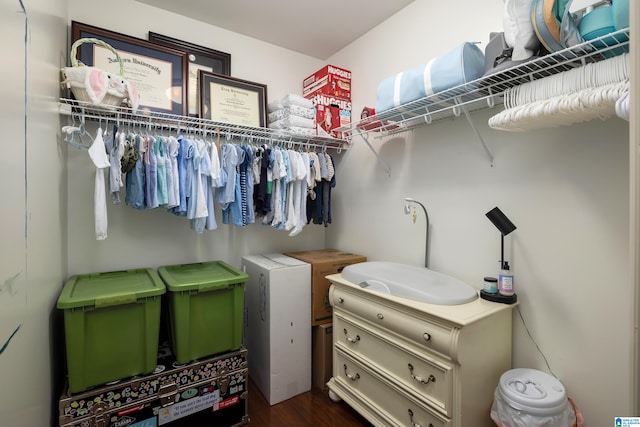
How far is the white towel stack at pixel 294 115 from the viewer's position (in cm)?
223

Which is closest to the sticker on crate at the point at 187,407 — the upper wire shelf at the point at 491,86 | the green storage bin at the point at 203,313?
the green storage bin at the point at 203,313

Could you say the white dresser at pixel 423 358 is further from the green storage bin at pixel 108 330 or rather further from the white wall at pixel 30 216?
the white wall at pixel 30 216

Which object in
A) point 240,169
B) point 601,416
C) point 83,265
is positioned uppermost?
point 240,169

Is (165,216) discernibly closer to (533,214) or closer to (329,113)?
(329,113)

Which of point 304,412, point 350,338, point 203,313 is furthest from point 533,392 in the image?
point 203,313

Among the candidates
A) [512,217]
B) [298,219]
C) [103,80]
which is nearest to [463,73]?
[512,217]

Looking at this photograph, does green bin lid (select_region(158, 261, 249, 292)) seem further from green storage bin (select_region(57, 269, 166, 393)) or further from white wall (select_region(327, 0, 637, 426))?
white wall (select_region(327, 0, 637, 426))

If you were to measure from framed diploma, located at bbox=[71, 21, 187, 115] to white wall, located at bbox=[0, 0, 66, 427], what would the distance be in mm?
294

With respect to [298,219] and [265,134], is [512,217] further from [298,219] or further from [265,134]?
[265,134]

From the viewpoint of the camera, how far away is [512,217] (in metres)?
1.53

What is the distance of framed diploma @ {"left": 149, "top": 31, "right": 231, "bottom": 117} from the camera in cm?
211

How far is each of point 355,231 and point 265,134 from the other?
106 centimetres

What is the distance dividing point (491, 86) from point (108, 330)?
213cm

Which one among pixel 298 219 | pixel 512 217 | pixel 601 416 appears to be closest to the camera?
pixel 601 416
